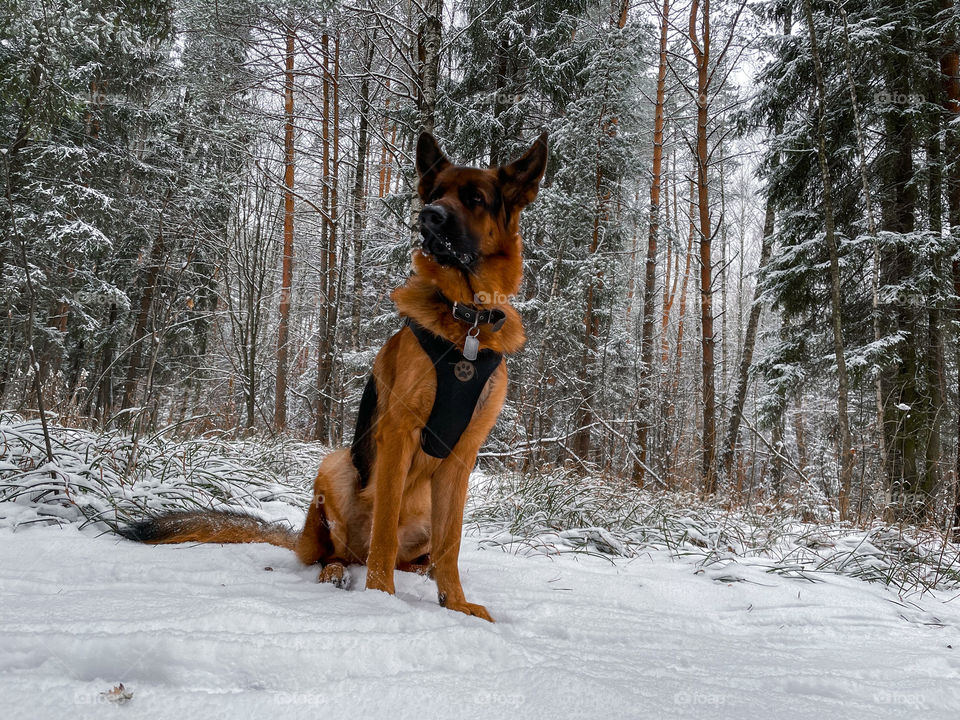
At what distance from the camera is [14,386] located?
5.11m

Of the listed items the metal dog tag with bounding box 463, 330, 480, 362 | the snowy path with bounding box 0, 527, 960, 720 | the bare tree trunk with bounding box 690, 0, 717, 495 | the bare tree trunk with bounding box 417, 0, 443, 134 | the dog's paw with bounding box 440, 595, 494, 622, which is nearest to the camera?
the snowy path with bounding box 0, 527, 960, 720

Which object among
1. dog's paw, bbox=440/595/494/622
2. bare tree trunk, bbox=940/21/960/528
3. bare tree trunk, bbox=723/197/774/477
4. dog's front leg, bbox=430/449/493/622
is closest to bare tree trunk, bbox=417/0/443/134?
dog's front leg, bbox=430/449/493/622

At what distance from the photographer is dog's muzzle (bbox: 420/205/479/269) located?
2.45 meters

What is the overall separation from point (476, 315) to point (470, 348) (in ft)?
0.70

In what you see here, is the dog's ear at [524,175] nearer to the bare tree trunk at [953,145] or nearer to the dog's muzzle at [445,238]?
the dog's muzzle at [445,238]

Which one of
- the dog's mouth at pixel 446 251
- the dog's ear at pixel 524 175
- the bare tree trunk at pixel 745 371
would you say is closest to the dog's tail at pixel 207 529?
the dog's mouth at pixel 446 251

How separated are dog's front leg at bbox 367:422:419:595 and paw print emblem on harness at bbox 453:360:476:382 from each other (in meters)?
0.32

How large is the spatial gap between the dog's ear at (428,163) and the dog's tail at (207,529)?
1.98 m

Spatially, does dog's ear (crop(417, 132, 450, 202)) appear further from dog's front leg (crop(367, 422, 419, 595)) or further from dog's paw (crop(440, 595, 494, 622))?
dog's paw (crop(440, 595, 494, 622))

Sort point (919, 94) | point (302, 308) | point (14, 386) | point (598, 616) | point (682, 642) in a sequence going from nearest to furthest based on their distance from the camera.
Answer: point (682, 642) → point (598, 616) → point (14, 386) → point (919, 94) → point (302, 308)

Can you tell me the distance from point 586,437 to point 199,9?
475 inches

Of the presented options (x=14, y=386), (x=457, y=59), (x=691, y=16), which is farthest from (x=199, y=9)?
(x=691, y=16)

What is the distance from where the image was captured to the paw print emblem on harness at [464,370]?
2.32 m

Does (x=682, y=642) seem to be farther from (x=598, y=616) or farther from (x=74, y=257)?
(x=74, y=257)
